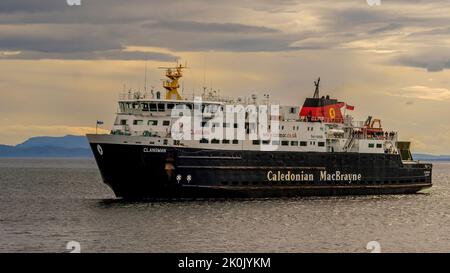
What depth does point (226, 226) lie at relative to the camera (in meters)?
45.4

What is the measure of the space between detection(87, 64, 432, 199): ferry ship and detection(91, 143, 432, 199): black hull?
6 cm

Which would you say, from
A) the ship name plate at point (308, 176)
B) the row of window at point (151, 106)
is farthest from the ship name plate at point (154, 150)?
the ship name plate at point (308, 176)

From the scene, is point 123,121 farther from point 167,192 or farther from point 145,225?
point 145,225

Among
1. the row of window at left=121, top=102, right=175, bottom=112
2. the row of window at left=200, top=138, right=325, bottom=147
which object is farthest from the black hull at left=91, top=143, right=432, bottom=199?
the row of window at left=121, top=102, right=175, bottom=112

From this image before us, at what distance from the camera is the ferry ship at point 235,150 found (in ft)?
178

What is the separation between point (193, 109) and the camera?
57.4 m

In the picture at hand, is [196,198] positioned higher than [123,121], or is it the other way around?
[123,121]

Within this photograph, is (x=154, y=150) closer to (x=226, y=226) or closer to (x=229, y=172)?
(x=229, y=172)

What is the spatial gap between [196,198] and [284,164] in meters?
7.59

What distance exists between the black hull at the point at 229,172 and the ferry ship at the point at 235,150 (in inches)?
2.5

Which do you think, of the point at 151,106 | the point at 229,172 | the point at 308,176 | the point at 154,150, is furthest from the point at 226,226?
the point at 308,176

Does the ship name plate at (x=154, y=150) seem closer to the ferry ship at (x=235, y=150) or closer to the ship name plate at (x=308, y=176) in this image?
the ferry ship at (x=235, y=150)

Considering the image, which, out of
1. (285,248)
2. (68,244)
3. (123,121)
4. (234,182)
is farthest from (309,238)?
(123,121)

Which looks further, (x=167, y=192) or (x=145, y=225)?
(x=167, y=192)
